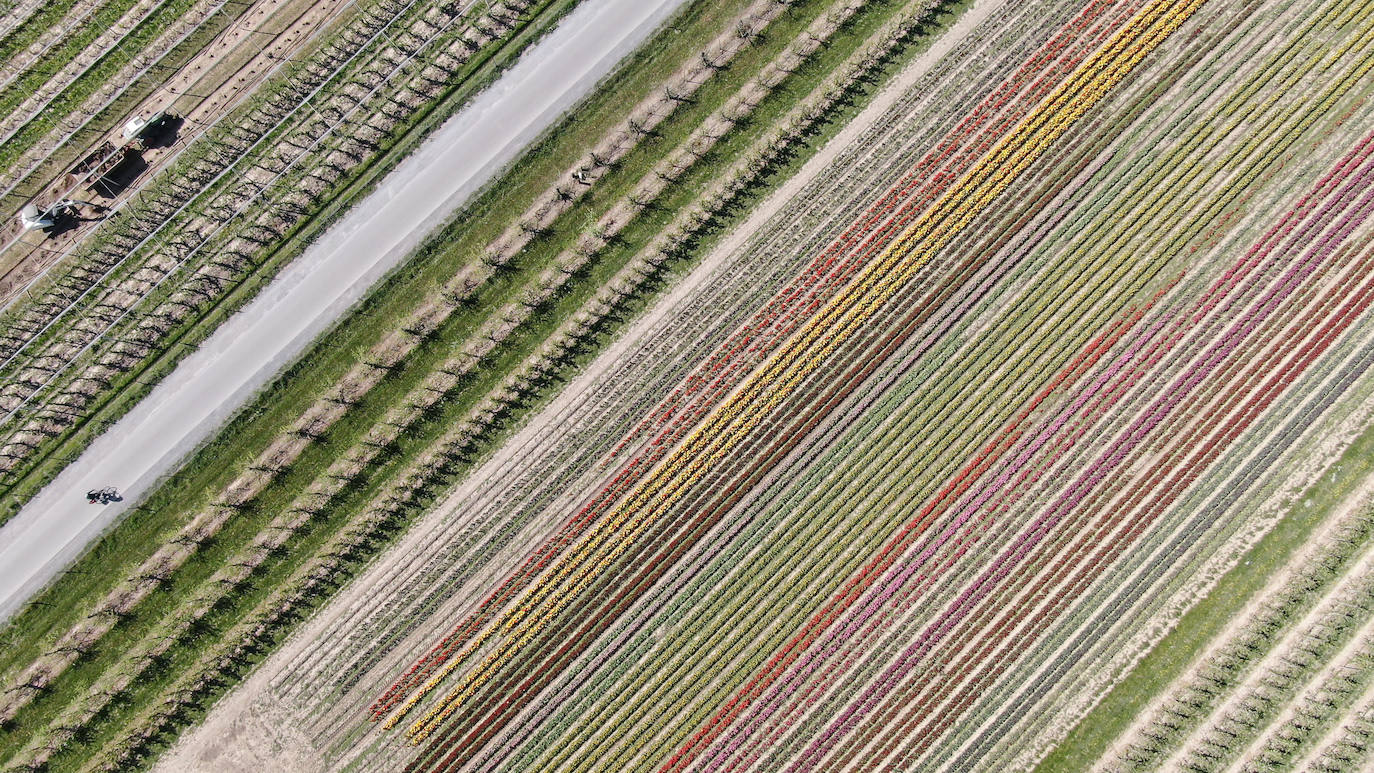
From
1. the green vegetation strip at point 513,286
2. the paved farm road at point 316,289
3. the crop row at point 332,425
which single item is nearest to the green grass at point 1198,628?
the crop row at point 332,425

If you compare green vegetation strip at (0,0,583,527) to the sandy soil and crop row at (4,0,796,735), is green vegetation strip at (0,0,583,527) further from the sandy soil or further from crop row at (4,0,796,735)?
the sandy soil

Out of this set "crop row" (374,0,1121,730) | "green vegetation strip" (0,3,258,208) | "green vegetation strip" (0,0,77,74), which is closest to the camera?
"crop row" (374,0,1121,730)

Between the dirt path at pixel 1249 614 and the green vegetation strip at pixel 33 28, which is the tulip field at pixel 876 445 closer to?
the dirt path at pixel 1249 614

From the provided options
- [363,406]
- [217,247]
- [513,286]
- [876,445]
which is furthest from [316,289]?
[876,445]

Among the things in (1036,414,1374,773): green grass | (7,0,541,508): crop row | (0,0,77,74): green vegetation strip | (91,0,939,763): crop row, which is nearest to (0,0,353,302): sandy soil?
(7,0,541,508): crop row

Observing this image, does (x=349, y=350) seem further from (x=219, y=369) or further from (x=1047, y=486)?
(x=1047, y=486)
